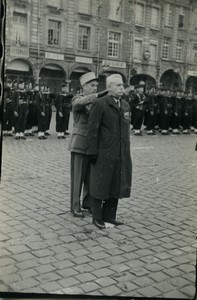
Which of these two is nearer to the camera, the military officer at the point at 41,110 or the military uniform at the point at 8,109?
the military uniform at the point at 8,109

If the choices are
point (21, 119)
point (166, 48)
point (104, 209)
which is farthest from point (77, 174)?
point (21, 119)

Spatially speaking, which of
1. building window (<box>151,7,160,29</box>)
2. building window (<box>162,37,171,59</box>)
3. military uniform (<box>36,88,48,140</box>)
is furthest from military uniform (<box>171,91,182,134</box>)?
building window (<box>162,37,171,59</box>)

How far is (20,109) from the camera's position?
1279 cm

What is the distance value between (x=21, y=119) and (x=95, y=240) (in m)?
8.48

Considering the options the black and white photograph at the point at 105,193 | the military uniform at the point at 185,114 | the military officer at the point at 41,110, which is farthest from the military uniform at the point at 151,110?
the black and white photograph at the point at 105,193

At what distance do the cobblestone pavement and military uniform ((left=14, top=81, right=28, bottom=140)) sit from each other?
13.5 ft

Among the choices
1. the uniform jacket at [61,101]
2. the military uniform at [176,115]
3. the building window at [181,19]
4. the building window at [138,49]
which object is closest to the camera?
the building window at [181,19]

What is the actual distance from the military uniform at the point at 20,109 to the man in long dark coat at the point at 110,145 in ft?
25.0

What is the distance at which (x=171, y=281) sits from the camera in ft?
11.5

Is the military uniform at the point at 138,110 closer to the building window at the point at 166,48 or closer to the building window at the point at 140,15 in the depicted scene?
the building window at the point at 140,15

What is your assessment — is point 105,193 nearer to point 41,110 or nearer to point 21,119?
point 21,119

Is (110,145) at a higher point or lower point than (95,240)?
higher

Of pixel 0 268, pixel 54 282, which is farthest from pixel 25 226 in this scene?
pixel 54 282

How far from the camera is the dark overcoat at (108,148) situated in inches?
188
